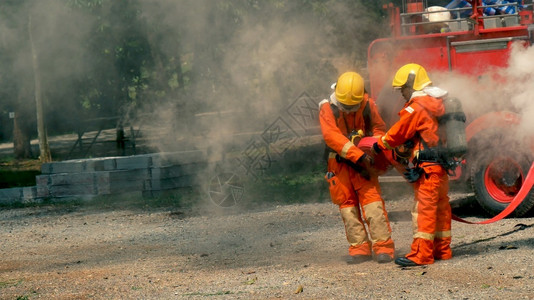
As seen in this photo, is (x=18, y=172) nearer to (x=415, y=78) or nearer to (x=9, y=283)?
(x=9, y=283)

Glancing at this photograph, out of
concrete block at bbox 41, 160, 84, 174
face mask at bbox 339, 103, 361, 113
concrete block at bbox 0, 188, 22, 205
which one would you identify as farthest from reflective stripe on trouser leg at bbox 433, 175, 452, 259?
concrete block at bbox 0, 188, 22, 205

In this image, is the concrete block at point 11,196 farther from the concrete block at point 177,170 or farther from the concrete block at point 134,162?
the concrete block at point 177,170

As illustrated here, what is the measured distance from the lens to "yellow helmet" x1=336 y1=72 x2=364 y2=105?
668cm

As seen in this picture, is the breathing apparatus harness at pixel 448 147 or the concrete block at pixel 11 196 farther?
the concrete block at pixel 11 196

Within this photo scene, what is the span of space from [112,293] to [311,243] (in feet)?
8.11

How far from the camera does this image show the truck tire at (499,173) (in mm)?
8219

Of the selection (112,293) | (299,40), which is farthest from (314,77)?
(112,293)

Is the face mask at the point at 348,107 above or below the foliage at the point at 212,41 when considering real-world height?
below

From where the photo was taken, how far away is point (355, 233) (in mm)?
6715

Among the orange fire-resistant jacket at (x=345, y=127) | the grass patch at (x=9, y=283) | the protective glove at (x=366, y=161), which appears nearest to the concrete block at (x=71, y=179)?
the grass patch at (x=9, y=283)

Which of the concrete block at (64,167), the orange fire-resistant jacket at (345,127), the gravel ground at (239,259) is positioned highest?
the orange fire-resistant jacket at (345,127)

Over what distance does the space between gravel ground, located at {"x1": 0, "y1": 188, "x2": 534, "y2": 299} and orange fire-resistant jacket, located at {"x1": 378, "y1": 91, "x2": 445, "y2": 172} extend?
3.41ft

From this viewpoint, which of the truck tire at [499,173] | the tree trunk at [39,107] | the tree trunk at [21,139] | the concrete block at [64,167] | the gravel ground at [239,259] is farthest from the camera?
the tree trunk at [21,139]

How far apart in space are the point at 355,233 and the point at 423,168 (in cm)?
84
